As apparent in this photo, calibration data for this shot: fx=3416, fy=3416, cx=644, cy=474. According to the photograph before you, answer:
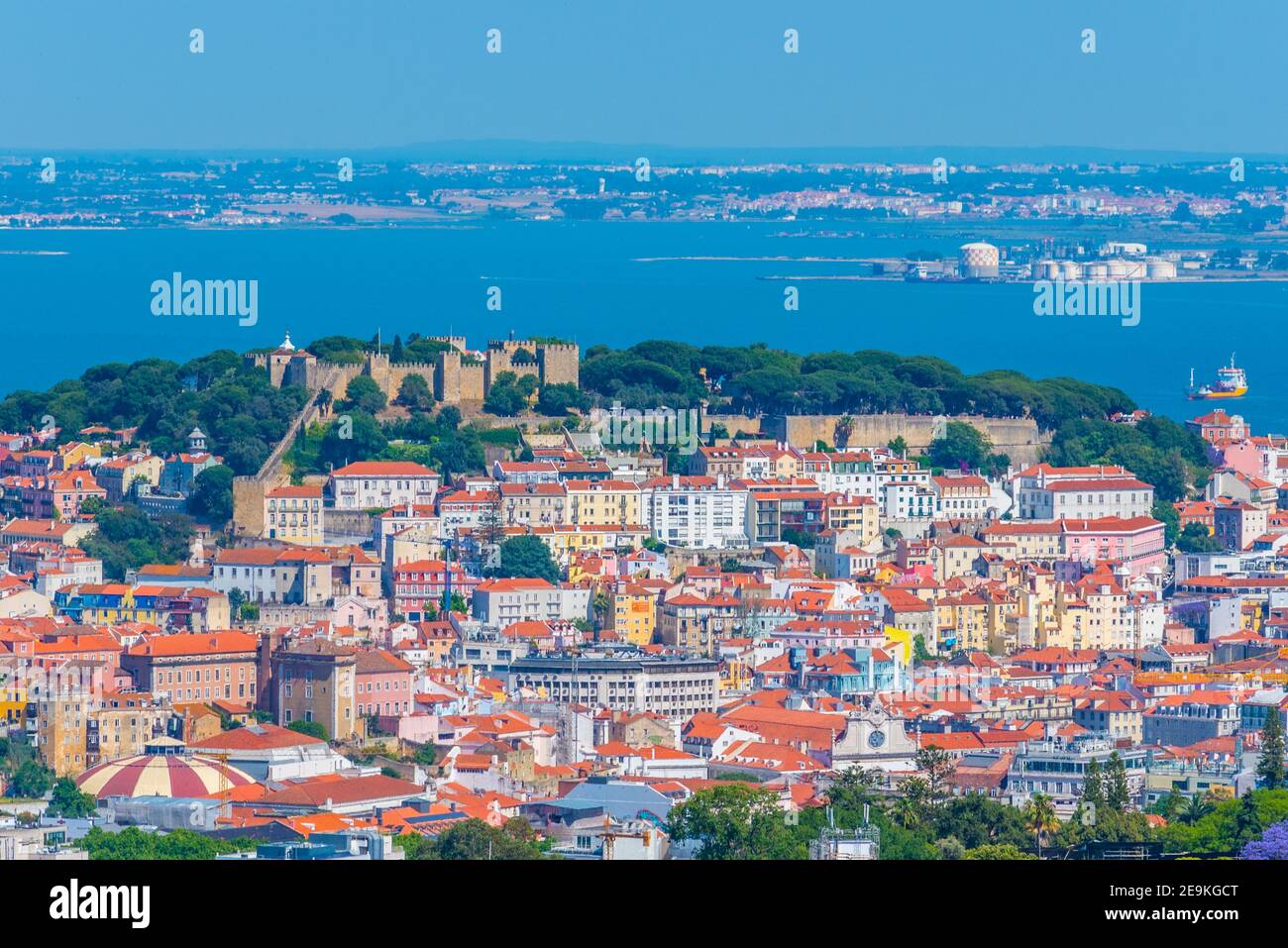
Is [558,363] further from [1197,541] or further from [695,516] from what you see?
[1197,541]

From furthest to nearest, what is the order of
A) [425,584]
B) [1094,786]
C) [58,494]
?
[58,494], [425,584], [1094,786]

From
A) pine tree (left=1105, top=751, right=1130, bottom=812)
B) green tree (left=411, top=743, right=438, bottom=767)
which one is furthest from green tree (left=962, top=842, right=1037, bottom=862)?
green tree (left=411, top=743, right=438, bottom=767)

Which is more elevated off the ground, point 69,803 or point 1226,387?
point 1226,387

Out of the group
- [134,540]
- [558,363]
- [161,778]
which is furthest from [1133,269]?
[161,778]

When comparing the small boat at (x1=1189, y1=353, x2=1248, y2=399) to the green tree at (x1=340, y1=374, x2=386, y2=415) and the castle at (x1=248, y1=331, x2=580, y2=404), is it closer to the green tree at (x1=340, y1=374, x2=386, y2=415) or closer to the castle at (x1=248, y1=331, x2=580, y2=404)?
the castle at (x1=248, y1=331, x2=580, y2=404)

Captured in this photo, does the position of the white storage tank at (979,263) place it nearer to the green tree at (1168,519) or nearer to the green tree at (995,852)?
the green tree at (1168,519)
